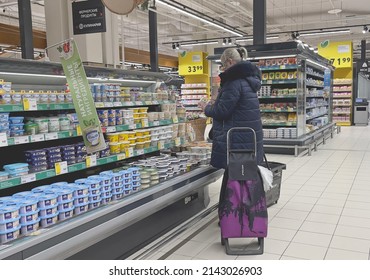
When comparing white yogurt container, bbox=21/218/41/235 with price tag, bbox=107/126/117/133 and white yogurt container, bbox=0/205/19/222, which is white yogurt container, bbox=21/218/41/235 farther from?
price tag, bbox=107/126/117/133

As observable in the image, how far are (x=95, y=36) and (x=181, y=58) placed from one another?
13.0 metres

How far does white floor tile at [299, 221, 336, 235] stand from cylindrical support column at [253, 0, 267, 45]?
557 centimetres

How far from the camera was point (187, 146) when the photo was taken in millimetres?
4801

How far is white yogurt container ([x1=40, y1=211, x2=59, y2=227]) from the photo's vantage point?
2.51 m

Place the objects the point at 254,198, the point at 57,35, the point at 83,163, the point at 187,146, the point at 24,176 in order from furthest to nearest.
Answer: the point at 57,35 < the point at 187,146 < the point at 254,198 < the point at 83,163 < the point at 24,176

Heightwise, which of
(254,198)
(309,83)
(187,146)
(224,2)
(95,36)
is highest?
(224,2)

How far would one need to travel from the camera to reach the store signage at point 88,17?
534cm

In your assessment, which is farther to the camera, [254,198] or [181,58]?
[181,58]

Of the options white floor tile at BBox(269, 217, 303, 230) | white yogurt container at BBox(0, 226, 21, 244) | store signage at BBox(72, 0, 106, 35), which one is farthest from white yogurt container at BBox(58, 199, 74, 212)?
store signage at BBox(72, 0, 106, 35)

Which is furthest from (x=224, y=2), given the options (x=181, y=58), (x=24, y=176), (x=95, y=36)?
Result: (x=24, y=176)

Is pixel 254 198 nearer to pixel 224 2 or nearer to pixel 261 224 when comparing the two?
pixel 261 224

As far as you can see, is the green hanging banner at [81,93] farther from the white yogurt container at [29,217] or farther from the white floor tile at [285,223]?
the white floor tile at [285,223]

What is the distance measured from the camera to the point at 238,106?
12.0 feet

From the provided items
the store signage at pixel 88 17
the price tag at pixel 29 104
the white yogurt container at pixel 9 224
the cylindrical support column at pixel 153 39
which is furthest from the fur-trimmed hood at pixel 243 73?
the cylindrical support column at pixel 153 39
